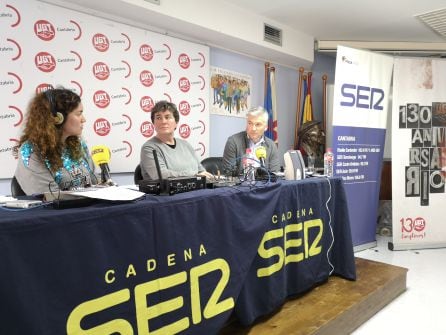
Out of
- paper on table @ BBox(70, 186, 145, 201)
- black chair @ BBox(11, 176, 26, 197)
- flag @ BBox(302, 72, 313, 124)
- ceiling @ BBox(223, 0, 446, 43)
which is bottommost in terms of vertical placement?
black chair @ BBox(11, 176, 26, 197)

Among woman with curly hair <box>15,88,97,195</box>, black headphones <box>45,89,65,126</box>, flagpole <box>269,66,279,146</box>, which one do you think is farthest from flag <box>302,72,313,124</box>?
black headphones <box>45,89,65,126</box>

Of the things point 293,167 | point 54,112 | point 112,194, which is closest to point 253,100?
point 293,167

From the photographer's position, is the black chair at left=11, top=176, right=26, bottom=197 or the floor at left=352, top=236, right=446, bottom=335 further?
the floor at left=352, top=236, right=446, bottom=335

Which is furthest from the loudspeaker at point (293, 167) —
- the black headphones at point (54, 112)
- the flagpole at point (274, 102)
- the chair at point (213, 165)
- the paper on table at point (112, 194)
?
the flagpole at point (274, 102)

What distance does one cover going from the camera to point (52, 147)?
157 cm

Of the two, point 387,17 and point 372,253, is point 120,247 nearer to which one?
point 372,253

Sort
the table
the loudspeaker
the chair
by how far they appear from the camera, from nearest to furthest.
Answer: the table → the loudspeaker → the chair

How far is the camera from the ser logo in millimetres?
3354

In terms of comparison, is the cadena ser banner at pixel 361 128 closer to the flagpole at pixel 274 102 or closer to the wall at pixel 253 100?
the flagpole at pixel 274 102

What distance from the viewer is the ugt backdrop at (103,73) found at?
2373 millimetres

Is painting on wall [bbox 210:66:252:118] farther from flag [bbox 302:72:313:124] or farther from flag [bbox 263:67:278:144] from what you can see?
flag [bbox 302:72:313:124]

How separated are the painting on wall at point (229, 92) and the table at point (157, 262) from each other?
1.95 metres

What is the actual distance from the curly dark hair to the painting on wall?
83.0 inches

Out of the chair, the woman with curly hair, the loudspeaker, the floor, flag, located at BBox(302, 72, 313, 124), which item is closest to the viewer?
the woman with curly hair
